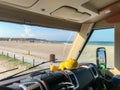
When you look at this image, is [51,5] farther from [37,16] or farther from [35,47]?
[35,47]

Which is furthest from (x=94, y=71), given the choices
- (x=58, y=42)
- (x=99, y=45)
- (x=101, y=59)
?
(x=99, y=45)

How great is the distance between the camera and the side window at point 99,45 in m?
3.34

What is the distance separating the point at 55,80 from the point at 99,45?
189 cm

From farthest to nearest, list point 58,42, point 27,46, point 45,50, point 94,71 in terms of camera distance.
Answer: point 58,42 < point 45,50 < point 94,71 < point 27,46

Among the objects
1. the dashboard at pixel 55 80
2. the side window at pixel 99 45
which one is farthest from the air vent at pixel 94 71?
the side window at pixel 99 45

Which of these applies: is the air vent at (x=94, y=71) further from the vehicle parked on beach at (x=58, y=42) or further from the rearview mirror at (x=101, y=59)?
the rearview mirror at (x=101, y=59)

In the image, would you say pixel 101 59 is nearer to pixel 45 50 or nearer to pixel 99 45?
pixel 99 45

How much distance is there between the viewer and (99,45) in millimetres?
3498

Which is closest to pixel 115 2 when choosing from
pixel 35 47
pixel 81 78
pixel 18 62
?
pixel 81 78


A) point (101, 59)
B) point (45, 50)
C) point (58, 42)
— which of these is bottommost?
point (101, 59)

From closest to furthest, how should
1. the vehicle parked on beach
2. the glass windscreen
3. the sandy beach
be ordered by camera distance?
the vehicle parked on beach → the glass windscreen → the sandy beach

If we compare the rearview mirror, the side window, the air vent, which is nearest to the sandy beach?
the side window

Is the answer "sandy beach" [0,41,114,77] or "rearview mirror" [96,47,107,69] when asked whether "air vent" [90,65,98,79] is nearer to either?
"rearview mirror" [96,47,107,69]

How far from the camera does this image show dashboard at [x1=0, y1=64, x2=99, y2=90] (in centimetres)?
158
